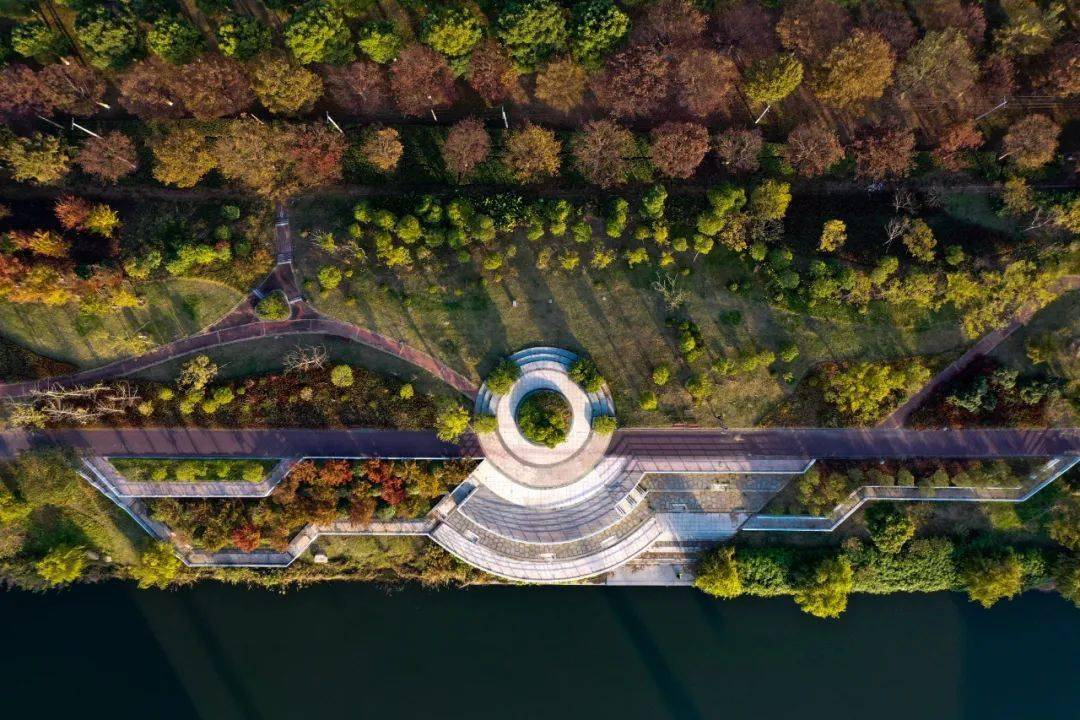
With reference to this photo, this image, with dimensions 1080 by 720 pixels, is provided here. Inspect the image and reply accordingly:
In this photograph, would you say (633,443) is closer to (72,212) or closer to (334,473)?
(334,473)

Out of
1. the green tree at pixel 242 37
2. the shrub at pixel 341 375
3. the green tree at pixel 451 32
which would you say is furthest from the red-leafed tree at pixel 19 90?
the shrub at pixel 341 375

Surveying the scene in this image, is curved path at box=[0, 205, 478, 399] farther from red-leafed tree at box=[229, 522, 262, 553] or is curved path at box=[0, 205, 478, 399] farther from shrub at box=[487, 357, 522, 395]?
red-leafed tree at box=[229, 522, 262, 553]

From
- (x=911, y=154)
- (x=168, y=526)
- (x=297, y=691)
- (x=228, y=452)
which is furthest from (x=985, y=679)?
(x=168, y=526)

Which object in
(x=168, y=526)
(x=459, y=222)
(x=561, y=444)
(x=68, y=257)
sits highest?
(x=68, y=257)

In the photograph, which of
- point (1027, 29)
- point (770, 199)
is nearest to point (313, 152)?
point (770, 199)

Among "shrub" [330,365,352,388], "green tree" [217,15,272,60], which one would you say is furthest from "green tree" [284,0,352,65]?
"shrub" [330,365,352,388]

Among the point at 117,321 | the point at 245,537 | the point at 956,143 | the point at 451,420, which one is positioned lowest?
the point at 956,143

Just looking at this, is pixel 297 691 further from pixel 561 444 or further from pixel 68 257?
pixel 68 257
